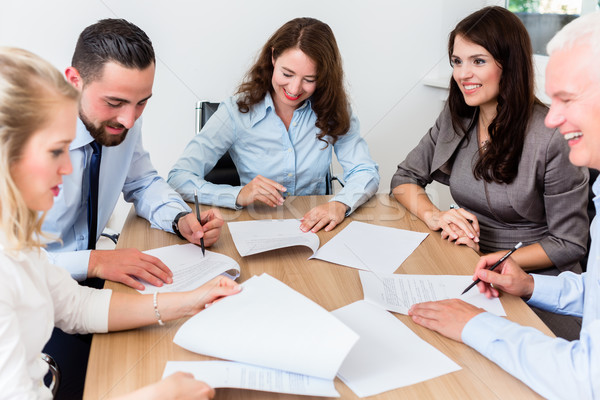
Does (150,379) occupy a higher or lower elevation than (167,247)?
higher

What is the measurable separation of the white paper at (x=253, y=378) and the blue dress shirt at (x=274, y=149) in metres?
1.09

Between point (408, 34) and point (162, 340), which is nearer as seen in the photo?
point (162, 340)

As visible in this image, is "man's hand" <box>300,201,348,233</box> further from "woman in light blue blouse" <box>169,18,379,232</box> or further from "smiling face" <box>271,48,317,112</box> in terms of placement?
"smiling face" <box>271,48,317,112</box>

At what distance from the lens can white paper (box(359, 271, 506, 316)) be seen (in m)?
1.11

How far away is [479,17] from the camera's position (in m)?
1.64

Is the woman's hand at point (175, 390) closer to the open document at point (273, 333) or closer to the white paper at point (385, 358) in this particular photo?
the open document at point (273, 333)

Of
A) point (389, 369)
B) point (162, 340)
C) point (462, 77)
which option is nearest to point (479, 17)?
point (462, 77)

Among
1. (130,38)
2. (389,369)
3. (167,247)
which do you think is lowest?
(167,247)

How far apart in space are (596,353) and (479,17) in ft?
3.72

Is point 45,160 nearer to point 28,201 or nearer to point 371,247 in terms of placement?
point 28,201

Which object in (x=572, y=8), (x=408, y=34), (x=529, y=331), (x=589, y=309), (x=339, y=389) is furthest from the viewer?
(x=408, y=34)

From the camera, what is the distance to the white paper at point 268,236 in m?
1.34

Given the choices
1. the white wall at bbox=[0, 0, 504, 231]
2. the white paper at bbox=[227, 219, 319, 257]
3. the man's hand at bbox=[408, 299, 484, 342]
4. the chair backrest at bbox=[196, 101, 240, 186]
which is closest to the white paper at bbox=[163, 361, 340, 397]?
the man's hand at bbox=[408, 299, 484, 342]

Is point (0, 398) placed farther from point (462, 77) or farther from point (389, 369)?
point (462, 77)
